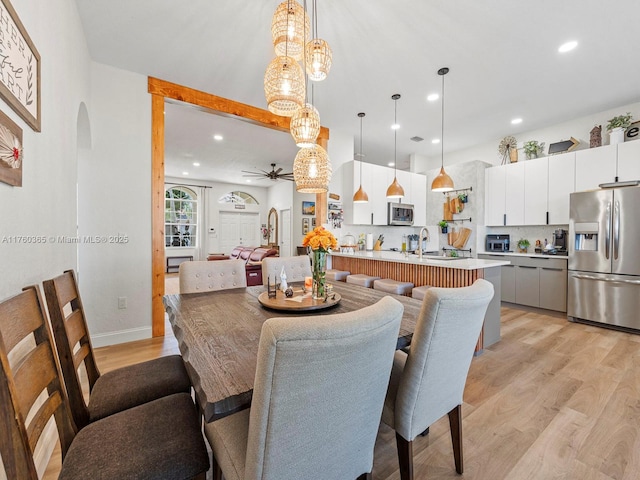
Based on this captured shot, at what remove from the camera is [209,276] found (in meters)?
2.33

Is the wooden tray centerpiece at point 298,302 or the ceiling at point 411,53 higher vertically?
the ceiling at point 411,53

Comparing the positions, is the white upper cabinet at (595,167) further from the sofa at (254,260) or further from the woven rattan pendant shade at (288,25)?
the sofa at (254,260)

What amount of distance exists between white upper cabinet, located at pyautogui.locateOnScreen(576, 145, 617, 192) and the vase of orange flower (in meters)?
4.36

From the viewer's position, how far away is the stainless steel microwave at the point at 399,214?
5.32 meters

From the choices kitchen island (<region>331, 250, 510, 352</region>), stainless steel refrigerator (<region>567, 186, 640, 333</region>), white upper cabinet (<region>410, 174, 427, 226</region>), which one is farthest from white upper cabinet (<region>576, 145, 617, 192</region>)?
white upper cabinet (<region>410, 174, 427, 226</region>)

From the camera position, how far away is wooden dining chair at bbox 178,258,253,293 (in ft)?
7.27

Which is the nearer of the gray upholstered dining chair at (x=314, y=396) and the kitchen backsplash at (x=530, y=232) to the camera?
the gray upholstered dining chair at (x=314, y=396)

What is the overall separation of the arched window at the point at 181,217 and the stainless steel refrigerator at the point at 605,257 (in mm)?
9549

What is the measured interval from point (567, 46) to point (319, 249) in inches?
124

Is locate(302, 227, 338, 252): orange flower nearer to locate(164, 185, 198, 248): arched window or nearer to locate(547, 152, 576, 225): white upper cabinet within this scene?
locate(547, 152, 576, 225): white upper cabinet

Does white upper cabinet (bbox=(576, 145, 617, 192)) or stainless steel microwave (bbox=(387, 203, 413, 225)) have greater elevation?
white upper cabinet (bbox=(576, 145, 617, 192))

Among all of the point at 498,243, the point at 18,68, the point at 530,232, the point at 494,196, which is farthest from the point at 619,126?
the point at 18,68

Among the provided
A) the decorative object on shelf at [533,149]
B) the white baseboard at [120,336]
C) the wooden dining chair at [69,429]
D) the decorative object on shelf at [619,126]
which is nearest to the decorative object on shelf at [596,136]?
the decorative object on shelf at [619,126]

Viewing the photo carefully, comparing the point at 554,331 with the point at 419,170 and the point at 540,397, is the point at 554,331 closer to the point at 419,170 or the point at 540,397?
the point at 540,397
